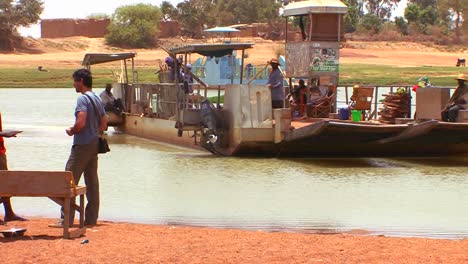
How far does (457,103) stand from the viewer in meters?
18.6

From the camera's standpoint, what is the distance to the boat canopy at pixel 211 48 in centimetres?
1852

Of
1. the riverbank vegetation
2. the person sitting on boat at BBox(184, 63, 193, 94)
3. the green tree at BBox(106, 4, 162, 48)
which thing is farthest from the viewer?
the green tree at BBox(106, 4, 162, 48)

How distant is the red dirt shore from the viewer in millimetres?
7934

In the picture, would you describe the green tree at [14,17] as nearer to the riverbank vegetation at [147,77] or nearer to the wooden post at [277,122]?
the riverbank vegetation at [147,77]

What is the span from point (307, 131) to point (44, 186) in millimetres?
8879

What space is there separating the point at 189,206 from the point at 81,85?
3.39 m

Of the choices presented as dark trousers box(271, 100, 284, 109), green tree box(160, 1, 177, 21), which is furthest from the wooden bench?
green tree box(160, 1, 177, 21)

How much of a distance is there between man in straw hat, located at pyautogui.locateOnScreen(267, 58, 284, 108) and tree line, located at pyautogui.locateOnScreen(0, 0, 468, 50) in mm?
46692

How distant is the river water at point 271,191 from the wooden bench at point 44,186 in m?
2.41

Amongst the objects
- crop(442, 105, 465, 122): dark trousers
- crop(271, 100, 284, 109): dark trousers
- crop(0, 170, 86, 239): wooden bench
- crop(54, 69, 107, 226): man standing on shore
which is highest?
crop(54, 69, 107, 226): man standing on shore

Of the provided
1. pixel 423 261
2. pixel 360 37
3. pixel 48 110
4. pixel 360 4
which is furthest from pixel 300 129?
pixel 360 4

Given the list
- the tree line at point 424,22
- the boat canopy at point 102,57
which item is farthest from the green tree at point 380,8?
the boat canopy at point 102,57

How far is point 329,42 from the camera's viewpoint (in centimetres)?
2058

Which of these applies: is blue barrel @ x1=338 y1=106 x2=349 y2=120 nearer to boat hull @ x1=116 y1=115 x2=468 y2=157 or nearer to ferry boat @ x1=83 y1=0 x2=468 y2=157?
ferry boat @ x1=83 y1=0 x2=468 y2=157
